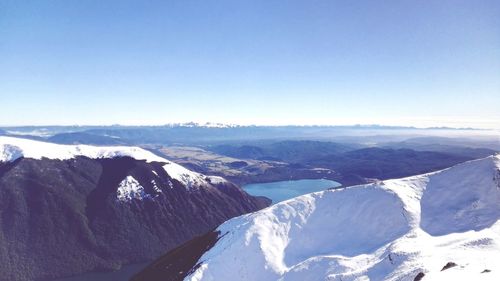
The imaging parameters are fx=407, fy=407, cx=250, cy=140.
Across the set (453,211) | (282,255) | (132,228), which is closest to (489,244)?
(453,211)

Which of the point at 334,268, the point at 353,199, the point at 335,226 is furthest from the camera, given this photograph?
the point at 353,199

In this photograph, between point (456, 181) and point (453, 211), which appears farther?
point (456, 181)

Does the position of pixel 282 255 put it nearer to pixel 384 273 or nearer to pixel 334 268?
pixel 334 268

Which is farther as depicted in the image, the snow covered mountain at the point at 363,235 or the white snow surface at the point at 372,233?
the snow covered mountain at the point at 363,235

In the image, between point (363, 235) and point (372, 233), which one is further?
point (363, 235)

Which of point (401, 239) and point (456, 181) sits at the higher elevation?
point (456, 181)
